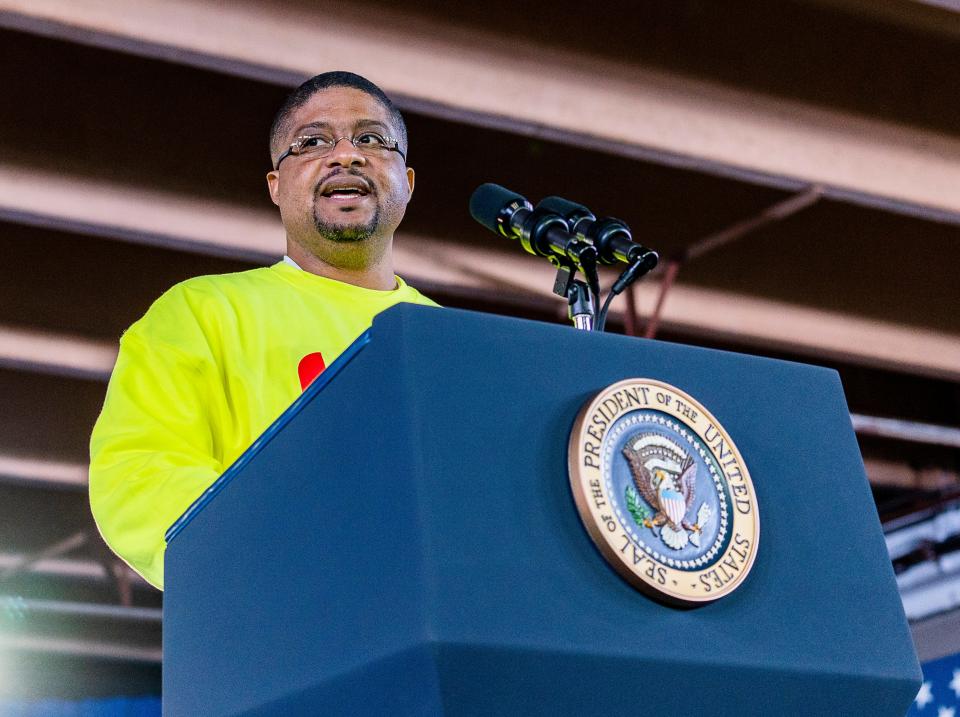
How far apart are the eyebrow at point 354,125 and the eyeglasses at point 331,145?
0.01 metres

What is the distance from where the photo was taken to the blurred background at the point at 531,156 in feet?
13.9

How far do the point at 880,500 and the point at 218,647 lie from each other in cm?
821

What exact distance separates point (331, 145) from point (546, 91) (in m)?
2.87

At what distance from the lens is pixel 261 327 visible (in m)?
1.44

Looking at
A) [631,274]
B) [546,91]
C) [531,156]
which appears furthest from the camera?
[531,156]

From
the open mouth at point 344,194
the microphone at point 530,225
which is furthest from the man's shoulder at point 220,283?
the microphone at point 530,225

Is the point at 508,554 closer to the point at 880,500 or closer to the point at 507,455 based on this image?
the point at 507,455

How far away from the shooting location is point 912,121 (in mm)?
4867

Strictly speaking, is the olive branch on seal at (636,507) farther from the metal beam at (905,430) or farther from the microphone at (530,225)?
the metal beam at (905,430)

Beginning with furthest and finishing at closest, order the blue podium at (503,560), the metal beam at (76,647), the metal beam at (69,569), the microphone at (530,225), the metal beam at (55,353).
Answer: the metal beam at (76,647)
the metal beam at (69,569)
the metal beam at (55,353)
the microphone at (530,225)
the blue podium at (503,560)

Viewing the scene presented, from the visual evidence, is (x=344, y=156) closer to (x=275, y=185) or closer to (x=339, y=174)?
(x=339, y=174)

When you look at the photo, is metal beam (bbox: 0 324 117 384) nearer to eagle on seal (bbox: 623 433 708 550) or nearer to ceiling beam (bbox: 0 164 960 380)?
ceiling beam (bbox: 0 164 960 380)

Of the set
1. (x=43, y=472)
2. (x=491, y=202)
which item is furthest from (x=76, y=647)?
(x=491, y=202)

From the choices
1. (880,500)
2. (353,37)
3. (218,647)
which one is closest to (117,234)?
(353,37)
